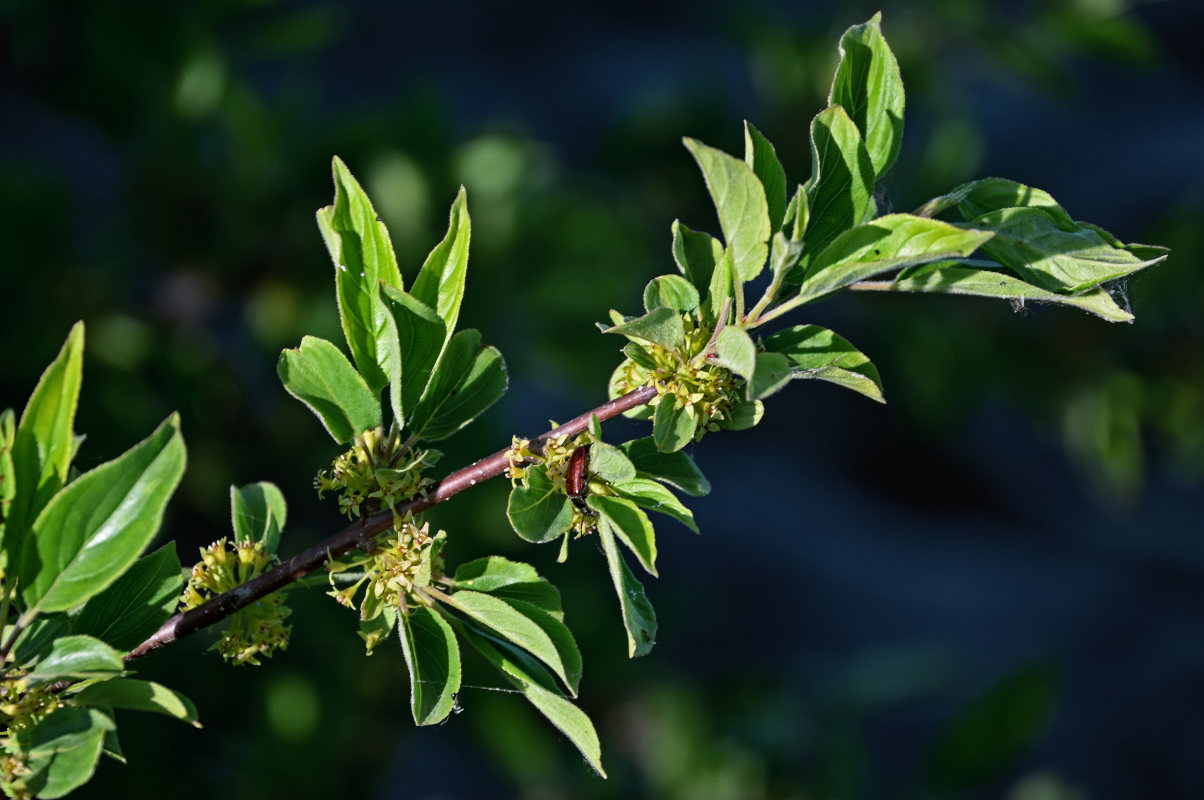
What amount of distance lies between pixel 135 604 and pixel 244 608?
0.05m

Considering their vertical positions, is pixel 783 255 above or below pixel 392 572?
above

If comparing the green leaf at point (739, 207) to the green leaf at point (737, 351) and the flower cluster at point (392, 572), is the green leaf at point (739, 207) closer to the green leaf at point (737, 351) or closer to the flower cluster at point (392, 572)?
the green leaf at point (737, 351)

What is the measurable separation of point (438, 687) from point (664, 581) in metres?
2.15

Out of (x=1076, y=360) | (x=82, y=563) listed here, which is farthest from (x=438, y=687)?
(x=1076, y=360)

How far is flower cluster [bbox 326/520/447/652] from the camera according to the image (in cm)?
52

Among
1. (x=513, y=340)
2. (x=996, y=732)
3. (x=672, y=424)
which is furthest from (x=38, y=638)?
(x=996, y=732)

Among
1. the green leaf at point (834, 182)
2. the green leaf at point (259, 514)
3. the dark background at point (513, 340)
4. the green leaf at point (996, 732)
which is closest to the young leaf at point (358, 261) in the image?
the green leaf at point (259, 514)

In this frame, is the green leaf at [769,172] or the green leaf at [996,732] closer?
the green leaf at [769,172]

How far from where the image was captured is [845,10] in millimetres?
2062

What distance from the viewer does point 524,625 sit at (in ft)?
1.60

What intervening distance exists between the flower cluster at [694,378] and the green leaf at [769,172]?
0.07 metres

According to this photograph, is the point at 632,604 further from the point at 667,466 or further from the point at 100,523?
the point at 100,523

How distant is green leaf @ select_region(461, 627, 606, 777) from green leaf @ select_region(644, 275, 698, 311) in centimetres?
19

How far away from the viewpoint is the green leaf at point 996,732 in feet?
6.06
